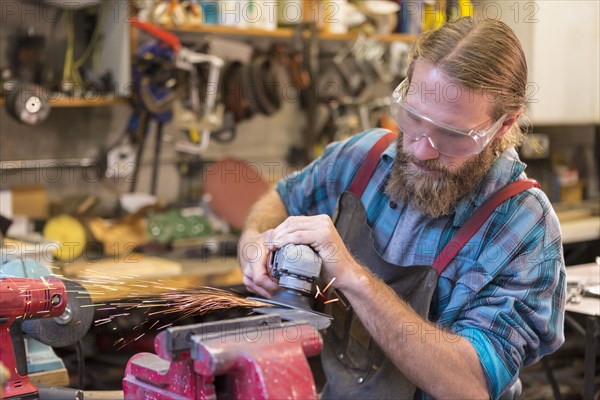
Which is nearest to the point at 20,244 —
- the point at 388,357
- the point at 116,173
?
the point at 116,173

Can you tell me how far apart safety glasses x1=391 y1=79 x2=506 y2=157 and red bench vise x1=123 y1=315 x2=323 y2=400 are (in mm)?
635

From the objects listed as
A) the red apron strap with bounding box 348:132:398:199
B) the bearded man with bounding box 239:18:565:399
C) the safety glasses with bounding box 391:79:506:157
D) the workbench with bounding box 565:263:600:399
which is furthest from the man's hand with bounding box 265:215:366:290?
the workbench with bounding box 565:263:600:399

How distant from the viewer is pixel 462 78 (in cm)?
196

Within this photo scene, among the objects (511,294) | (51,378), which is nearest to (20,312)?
(51,378)

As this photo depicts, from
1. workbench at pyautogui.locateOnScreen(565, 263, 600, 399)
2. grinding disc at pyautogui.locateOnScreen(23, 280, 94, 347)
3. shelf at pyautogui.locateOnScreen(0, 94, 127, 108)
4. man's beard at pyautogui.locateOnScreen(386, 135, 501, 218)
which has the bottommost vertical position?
workbench at pyautogui.locateOnScreen(565, 263, 600, 399)

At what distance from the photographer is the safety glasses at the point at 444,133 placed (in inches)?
78.0

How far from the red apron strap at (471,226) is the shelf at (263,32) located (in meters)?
2.52

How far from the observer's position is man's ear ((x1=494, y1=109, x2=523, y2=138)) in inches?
82.0

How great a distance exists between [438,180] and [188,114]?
7.91 feet

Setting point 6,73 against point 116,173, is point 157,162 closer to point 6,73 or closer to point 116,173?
point 116,173

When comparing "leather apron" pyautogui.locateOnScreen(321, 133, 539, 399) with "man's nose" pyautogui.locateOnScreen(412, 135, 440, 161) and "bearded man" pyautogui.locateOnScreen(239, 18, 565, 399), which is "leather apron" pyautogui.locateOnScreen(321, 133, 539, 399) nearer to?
"bearded man" pyautogui.locateOnScreen(239, 18, 565, 399)

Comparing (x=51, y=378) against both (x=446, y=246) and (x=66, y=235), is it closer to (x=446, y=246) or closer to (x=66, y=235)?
(x=446, y=246)

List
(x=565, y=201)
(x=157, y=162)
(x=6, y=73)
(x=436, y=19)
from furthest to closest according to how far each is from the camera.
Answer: (x=565, y=201), (x=436, y=19), (x=157, y=162), (x=6, y=73)

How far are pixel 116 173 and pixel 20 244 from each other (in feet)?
4.21
